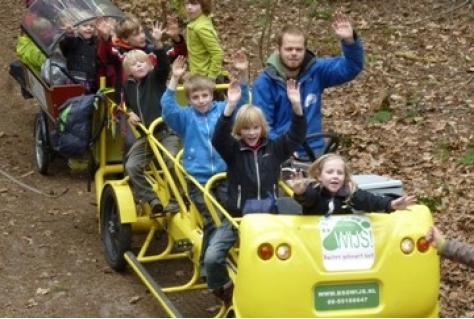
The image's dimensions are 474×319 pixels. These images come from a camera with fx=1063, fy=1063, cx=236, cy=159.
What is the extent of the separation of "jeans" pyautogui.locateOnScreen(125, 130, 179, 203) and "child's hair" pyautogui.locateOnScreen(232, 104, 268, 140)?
184 cm

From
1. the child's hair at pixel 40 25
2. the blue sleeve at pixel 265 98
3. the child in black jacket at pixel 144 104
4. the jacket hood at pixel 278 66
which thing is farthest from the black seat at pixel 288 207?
the child's hair at pixel 40 25

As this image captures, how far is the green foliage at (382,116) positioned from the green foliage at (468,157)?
58.1 inches

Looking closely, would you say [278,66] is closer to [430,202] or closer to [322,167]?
[322,167]

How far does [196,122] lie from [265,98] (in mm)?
568

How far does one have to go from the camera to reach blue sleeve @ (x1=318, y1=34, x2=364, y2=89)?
8008 mm

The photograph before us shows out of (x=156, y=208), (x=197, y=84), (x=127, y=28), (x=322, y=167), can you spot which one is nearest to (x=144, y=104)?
(x=156, y=208)

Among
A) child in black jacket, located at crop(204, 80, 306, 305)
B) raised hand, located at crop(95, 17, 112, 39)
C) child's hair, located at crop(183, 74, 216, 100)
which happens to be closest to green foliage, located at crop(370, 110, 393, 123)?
raised hand, located at crop(95, 17, 112, 39)

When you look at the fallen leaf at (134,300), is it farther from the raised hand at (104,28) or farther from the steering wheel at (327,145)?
the raised hand at (104,28)

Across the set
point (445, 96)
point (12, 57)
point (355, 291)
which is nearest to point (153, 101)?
point (355, 291)

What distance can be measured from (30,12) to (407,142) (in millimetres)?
4434

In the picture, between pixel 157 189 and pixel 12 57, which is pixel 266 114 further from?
pixel 12 57

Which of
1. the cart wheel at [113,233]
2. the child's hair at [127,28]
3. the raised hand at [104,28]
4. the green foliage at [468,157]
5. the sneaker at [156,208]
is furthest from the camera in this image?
the green foliage at [468,157]

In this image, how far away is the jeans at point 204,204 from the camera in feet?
24.5

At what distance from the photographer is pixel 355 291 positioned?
644 cm
